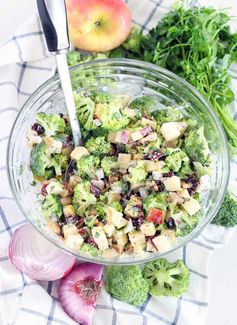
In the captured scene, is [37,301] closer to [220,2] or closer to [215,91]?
[215,91]

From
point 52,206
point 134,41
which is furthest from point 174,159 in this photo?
point 134,41

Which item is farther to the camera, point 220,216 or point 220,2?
point 220,2

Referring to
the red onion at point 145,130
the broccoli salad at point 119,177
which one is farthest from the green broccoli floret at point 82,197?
the red onion at point 145,130

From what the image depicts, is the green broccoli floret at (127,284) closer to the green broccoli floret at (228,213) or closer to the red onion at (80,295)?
the red onion at (80,295)

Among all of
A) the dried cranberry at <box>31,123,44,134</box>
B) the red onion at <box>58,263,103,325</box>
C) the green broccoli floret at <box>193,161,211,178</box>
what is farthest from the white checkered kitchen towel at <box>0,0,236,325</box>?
the green broccoli floret at <box>193,161,211,178</box>

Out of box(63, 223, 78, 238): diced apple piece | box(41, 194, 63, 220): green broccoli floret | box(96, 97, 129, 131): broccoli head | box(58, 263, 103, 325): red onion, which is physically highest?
box(96, 97, 129, 131): broccoli head

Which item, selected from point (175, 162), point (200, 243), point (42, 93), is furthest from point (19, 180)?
point (200, 243)

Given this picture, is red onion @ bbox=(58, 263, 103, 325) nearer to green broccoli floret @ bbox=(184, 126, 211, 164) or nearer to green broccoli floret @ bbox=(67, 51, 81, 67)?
green broccoli floret @ bbox=(184, 126, 211, 164)

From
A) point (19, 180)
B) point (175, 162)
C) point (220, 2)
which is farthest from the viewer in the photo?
point (220, 2)
